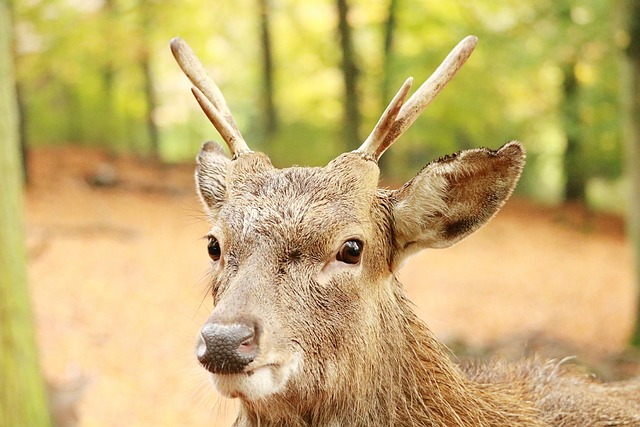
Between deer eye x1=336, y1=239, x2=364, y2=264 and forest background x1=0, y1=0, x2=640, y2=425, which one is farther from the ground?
forest background x1=0, y1=0, x2=640, y2=425

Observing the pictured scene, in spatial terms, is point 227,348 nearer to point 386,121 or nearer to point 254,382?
point 254,382

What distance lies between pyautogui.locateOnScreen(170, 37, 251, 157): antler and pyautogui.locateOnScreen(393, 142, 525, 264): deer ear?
0.74 m

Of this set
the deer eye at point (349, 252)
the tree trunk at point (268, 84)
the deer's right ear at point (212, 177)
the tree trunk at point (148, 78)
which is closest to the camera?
the deer eye at point (349, 252)

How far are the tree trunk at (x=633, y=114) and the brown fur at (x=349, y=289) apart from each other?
6.93 m

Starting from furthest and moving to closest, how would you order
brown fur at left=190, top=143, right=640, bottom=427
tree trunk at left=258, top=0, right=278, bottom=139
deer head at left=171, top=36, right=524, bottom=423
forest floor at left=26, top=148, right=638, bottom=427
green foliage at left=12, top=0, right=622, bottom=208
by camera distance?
tree trunk at left=258, top=0, right=278, bottom=139, green foliage at left=12, top=0, right=622, bottom=208, forest floor at left=26, top=148, right=638, bottom=427, brown fur at left=190, top=143, right=640, bottom=427, deer head at left=171, top=36, right=524, bottom=423

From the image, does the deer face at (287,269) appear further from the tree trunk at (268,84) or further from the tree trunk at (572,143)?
the tree trunk at (268,84)

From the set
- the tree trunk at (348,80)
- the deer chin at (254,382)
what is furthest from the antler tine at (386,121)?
the tree trunk at (348,80)

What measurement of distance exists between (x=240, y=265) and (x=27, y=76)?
1468 centimetres

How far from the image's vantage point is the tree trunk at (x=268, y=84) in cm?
2330

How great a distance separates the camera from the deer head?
2.63 meters

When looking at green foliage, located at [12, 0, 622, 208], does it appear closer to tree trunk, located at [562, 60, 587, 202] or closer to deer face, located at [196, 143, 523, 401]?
tree trunk, located at [562, 60, 587, 202]

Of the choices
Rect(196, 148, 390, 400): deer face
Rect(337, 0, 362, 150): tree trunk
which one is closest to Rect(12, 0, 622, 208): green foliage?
Rect(337, 0, 362, 150): tree trunk

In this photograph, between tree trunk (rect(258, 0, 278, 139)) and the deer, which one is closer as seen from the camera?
the deer

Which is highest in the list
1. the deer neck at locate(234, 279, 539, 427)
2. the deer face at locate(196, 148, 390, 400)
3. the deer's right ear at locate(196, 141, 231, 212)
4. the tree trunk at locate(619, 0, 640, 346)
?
the tree trunk at locate(619, 0, 640, 346)
